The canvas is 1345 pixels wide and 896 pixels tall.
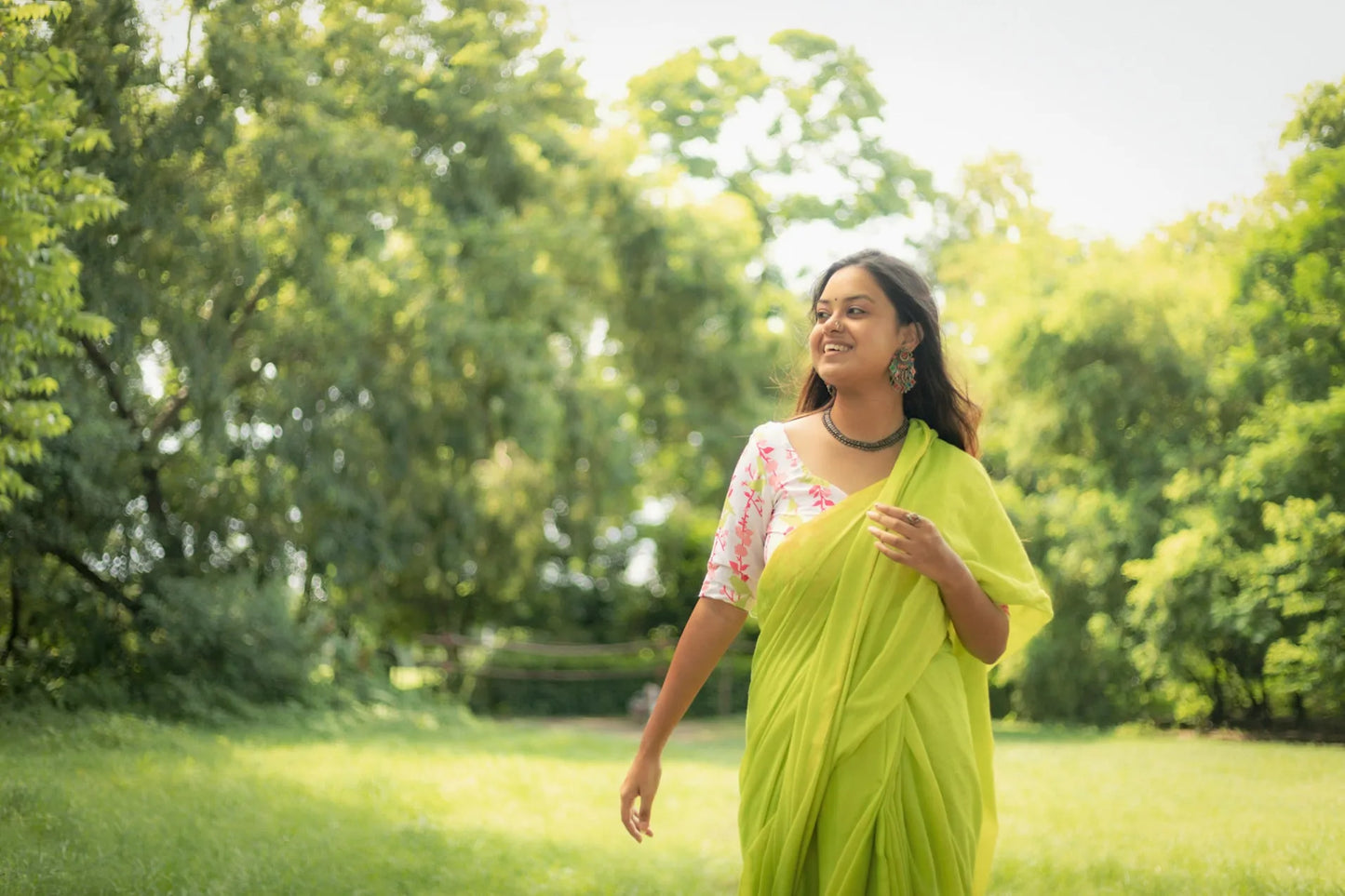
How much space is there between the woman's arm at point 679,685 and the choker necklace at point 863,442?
1.40 feet

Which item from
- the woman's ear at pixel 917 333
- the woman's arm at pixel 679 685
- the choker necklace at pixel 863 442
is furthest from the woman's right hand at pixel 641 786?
the woman's ear at pixel 917 333

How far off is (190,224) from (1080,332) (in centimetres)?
887

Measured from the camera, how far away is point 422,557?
1433 centimetres

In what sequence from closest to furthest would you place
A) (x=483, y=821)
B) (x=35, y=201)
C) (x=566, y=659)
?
(x=35, y=201), (x=483, y=821), (x=566, y=659)

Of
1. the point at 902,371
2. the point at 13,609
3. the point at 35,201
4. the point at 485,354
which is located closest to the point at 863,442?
the point at 902,371

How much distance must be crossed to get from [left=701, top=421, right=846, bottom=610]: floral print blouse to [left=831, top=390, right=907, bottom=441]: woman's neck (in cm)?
13

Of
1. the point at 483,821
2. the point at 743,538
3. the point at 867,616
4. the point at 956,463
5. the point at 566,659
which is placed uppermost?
the point at 956,463

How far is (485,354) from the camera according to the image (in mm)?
11961

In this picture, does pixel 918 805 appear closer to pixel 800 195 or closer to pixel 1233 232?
pixel 1233 232

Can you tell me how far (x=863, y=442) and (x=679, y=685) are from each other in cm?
64

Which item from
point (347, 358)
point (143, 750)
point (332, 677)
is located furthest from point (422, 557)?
point (143, 750)

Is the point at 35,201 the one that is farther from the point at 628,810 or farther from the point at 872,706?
the point at 872,706

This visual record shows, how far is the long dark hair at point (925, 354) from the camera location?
8.52 feet

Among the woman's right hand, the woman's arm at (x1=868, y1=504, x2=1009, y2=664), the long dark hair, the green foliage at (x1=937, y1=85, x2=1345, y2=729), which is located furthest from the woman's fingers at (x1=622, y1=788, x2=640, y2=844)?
the green foliage at (x1=937, y1=85, x2=1345, y2=729)
